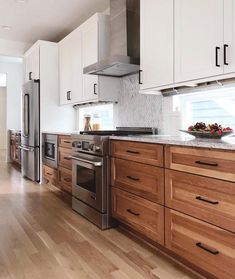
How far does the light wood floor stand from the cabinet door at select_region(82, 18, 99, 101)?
154 centimetres

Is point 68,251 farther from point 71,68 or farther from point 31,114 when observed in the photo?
point 31,114

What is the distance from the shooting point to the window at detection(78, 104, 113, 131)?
4062mm

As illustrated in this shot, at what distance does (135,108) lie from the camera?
333cm

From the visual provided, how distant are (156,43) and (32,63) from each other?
302 cm

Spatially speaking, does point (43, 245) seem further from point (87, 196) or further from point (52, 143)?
point (52, 143)

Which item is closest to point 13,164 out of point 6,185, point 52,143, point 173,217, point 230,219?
point 6,185

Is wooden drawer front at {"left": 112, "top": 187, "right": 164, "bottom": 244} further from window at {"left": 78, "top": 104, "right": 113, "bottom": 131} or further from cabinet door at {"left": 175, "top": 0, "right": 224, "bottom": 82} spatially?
window at {"left": 78, "top": 104, "right": 113, "bottom": 131}

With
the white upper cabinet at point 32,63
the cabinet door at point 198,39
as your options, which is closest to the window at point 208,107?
the cabinet door at point 198,39

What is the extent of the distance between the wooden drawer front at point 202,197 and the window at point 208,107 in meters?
0.89

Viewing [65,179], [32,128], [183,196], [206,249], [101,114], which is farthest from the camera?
[32,128]

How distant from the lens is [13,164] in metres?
6.87

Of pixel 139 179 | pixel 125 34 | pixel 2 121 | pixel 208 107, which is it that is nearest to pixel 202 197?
pixel 139 179

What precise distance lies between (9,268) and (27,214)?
113 centimetres

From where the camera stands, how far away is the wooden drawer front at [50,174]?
4.01m
